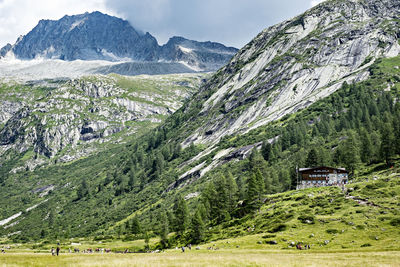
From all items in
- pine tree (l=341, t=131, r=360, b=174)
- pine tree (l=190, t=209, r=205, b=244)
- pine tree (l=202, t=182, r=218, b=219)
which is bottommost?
pine tree (l=190, t=209, r=205, b=244)

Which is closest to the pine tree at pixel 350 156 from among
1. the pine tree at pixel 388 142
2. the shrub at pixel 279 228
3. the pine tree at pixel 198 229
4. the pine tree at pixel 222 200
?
the pine tree at pixel 388 142

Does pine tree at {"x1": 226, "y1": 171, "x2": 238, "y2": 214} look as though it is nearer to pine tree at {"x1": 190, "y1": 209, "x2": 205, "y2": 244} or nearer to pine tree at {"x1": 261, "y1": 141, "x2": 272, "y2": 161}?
pine tree at {"x1": 190, "y1": 209, "x2": 205, "y2": 244}

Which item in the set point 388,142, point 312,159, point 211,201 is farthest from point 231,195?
point 388,142

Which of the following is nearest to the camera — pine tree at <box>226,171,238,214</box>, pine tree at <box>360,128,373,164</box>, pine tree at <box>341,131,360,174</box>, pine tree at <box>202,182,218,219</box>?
pine tree at <box>226,171,238,214</box>

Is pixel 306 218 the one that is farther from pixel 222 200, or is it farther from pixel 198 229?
pixel 222 200

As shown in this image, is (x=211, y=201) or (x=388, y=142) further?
(x=211, y=201)

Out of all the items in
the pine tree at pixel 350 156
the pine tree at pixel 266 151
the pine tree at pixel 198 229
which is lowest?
the pine tree at pixel 198 229

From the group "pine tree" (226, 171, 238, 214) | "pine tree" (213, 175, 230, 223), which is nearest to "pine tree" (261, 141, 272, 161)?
"pine tree" (226, 171, 238, 214)

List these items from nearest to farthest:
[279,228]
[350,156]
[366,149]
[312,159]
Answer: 1. [279,228]
2. [350,156]
3. [366,149]
4. [312,159]

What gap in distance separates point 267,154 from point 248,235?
10741 cm

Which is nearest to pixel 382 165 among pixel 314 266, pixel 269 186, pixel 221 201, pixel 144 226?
pixel 269 186

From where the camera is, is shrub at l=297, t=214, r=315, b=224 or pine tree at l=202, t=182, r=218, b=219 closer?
shrub at l=297, t=214, r=315, b=224

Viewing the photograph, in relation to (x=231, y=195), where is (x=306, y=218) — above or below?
below

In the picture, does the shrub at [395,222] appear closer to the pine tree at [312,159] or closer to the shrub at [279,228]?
the shrub at [279,228]
